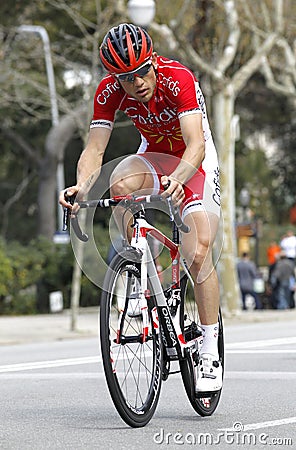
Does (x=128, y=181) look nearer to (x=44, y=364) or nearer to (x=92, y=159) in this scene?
(x=92, y=159)

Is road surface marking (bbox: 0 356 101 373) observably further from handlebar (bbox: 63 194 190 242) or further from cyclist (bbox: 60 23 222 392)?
handlebar (bbox: 63 194 190 242)

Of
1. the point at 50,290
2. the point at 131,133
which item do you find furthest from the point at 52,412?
the point at 131,133

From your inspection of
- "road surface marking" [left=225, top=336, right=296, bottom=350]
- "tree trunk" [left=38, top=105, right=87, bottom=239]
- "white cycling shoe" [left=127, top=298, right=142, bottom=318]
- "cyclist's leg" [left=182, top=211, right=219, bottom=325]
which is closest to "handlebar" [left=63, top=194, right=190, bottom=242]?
"cyclist's leg" [left=182, top=211, right=219, bottom=325]

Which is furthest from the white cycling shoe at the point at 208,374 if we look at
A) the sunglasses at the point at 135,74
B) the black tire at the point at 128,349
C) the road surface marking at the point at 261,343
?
the road surface marking at the point at 261,343

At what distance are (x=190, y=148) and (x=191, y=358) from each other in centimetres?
129

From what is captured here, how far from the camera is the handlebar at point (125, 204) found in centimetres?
607

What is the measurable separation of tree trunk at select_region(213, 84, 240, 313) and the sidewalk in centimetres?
50

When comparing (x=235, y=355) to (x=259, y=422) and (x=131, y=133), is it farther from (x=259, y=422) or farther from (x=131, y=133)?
(x=131, y=133)

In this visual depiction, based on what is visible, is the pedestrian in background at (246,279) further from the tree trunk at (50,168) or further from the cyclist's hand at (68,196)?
the cyclist's hand at (68,196)

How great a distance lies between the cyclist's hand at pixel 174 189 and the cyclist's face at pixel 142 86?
0.59 meters

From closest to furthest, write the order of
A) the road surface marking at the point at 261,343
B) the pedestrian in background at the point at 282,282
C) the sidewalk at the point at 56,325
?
the road surface marking at the point at 261,343
the sidewalk at the point at 56,325
the pedestrian in background at the point at 282,282

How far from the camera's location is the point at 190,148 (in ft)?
20.5

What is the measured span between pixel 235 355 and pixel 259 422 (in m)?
4.25

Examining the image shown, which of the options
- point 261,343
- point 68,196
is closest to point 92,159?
point 68,196
